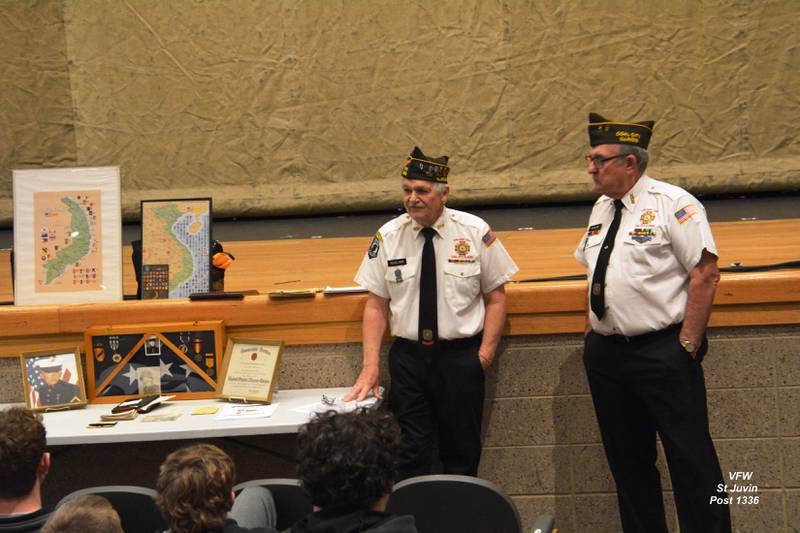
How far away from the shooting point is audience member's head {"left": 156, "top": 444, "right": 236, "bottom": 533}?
157cm

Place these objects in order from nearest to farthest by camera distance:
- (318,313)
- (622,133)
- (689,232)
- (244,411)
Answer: (689,232)
(622,133)
(244,411)
(318,313)

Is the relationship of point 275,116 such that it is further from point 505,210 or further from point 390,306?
point 390,306

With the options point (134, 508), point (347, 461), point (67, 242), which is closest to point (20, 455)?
point (134, 508)

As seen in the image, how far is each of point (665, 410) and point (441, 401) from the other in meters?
0.76

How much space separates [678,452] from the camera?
2.58 metres

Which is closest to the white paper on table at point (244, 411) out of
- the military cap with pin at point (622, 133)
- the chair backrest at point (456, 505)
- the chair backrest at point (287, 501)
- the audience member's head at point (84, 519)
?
the chair backrest at point (287, 501)

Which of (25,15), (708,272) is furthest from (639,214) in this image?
(25,15)

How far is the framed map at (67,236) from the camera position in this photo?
10.4 feet

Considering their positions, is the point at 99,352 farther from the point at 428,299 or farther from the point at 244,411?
the point at 428,299

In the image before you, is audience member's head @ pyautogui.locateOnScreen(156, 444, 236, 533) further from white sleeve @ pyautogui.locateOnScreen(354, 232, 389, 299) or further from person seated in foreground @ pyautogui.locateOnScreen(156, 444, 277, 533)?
white sleeve @ pyautogui.locateOnScreen(354, 232, 389, 299)

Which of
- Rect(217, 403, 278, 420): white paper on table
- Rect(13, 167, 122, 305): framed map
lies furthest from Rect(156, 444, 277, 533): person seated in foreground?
Rect(13, 167, 122, 305): framed map

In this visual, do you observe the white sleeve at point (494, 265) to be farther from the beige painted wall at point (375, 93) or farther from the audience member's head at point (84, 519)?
the beige painted wall at point (375, 93)

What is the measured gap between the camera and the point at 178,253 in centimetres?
322

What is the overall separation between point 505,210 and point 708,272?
11.5 ft
